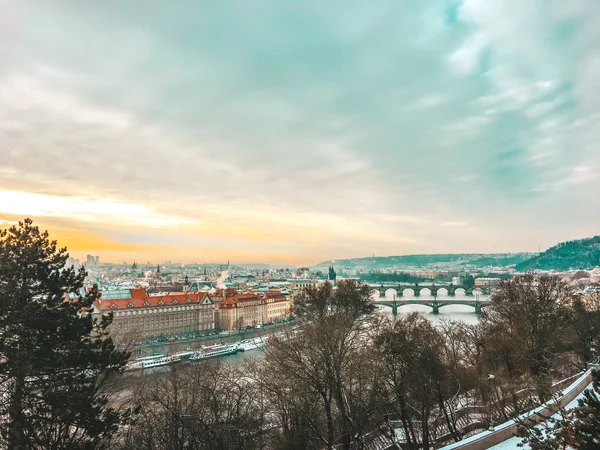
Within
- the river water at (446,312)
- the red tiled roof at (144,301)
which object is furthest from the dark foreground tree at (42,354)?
the red tiled roof at (144,301)

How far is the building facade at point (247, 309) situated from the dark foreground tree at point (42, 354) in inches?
1911

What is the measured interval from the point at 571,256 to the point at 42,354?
19717 centimetres

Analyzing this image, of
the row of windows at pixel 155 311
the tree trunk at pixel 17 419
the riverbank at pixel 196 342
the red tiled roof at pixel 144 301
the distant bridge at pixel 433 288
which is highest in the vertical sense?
the tree trunk at pixel 17 419

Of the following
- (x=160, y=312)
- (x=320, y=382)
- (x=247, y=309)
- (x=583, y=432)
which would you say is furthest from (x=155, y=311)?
(x=583, y=432)

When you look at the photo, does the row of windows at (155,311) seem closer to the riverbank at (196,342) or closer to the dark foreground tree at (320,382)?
the riverbank at (196,342)

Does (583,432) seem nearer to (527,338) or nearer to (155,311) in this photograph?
(527,338)

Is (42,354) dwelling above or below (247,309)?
above

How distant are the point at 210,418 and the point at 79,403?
4.41 m

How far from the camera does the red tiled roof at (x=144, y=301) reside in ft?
164

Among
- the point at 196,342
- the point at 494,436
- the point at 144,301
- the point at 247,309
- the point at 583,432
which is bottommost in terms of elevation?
the point at 196,342

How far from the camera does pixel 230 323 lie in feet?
205

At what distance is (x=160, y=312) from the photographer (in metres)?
54.5

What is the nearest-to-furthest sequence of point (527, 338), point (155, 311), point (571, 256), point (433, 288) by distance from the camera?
A: point (527, 338)
point (155, 311)
point (433, 288)
point (571, 256)

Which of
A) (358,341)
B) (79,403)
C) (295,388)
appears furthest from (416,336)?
(79,403)
